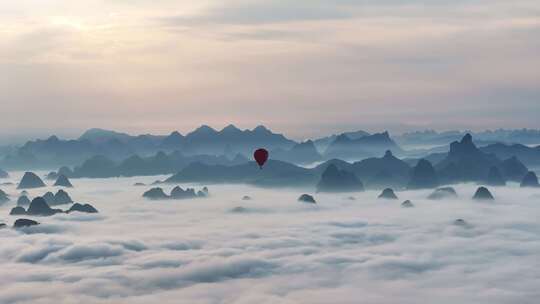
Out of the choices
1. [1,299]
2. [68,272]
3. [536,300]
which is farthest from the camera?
[68,272]

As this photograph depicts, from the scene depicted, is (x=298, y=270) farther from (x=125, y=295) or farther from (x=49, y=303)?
(x=49, y=303)

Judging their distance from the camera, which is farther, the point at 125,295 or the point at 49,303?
the point at 125,295

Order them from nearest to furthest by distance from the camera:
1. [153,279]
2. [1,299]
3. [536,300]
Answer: [536,300], [1,299], [153,279]

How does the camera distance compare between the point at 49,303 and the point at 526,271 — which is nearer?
the point at 49,303

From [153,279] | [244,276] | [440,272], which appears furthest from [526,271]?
[153,279]

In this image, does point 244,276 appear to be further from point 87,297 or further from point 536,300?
point 536,300

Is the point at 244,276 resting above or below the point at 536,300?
above

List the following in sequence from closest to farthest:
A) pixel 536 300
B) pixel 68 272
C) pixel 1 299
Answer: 1. pixel 536 300
2. pixel 1 299
3. pixel 68 272

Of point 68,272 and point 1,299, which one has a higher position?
point 68,272

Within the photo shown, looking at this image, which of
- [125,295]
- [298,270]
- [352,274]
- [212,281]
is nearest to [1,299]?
[125,295]
